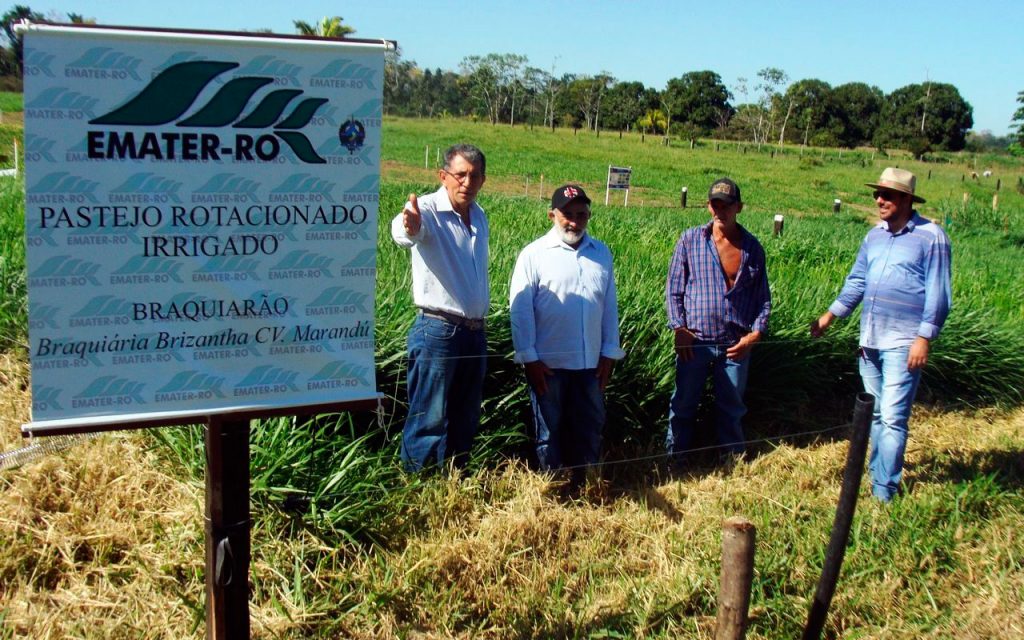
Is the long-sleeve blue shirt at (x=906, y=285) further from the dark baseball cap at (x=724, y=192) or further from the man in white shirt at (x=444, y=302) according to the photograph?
the man in white shirt at (x=444, y=302)

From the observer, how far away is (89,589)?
121 inches

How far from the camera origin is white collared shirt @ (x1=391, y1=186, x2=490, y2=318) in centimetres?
396

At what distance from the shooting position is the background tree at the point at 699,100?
87750mm

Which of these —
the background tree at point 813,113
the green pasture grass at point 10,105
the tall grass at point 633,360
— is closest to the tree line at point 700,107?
the background tree at point 813,113

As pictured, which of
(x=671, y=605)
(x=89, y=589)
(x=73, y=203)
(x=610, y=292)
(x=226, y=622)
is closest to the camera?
(x=73, y=203)

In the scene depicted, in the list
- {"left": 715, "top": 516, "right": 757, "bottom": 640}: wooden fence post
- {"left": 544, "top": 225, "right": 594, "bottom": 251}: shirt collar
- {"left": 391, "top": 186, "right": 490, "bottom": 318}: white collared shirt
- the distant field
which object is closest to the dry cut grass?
the distant field

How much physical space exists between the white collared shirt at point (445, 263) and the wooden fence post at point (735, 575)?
169 cm

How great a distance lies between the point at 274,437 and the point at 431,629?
1.05m

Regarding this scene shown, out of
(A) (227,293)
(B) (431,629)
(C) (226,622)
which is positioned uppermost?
(A) (227,293)

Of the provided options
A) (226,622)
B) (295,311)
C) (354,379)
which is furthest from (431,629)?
(295,311)

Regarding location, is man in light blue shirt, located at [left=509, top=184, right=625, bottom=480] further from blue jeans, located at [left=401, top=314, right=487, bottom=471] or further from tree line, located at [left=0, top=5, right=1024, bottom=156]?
tree line, located at [left=0, top=5, right=1024, bottom=156]

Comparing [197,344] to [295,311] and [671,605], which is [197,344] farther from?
[671,605]

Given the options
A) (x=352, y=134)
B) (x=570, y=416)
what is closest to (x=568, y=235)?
(x=570, y=416)

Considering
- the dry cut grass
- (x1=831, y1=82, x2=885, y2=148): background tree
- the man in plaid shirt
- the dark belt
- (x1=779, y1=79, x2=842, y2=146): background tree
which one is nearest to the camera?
the dry cut grass
